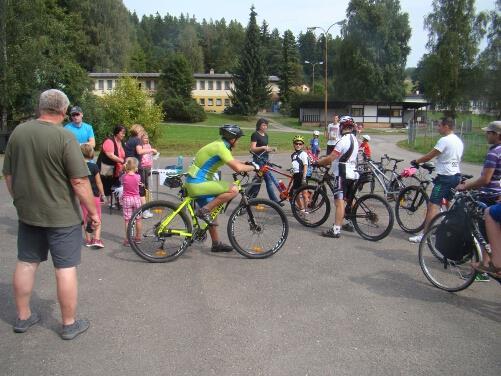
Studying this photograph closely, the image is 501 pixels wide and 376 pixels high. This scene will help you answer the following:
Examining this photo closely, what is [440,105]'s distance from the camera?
178 ft

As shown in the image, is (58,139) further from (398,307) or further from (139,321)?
(398,307)

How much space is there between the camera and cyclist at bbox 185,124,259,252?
5648 mm

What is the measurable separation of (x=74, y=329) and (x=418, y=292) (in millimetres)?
3334

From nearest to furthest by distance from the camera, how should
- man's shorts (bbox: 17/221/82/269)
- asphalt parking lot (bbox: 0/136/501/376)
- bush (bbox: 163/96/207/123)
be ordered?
asphalt parking lot (bbox: 0/136/501/376), man's shorts (bbox: 17/221/82/269), bush (bbox: 163/96/207/123)

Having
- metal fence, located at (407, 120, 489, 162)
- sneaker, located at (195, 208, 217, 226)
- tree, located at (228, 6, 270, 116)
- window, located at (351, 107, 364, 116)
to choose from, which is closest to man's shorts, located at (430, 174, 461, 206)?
sneaker, located at (195, 208, 217, 226)

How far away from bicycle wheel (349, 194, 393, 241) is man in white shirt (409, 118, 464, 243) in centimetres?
59

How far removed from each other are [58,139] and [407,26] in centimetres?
6687

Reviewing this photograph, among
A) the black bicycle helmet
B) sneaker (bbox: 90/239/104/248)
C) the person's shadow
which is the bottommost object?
the person's shadow

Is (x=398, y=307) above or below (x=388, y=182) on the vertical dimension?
below

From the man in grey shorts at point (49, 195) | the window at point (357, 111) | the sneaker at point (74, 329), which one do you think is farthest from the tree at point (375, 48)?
the sneaker at point (74, 329)

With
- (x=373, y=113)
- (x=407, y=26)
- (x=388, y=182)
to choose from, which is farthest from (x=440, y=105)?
(x=388, y=182)

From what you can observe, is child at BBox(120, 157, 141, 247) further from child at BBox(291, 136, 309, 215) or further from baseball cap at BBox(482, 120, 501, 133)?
baseball cap at BBox(482, 120, 501, 133)

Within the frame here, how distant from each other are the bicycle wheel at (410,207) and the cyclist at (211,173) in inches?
119

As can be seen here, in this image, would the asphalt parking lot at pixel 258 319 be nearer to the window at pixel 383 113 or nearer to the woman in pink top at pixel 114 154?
the woman in pink top at pixel 114 154
